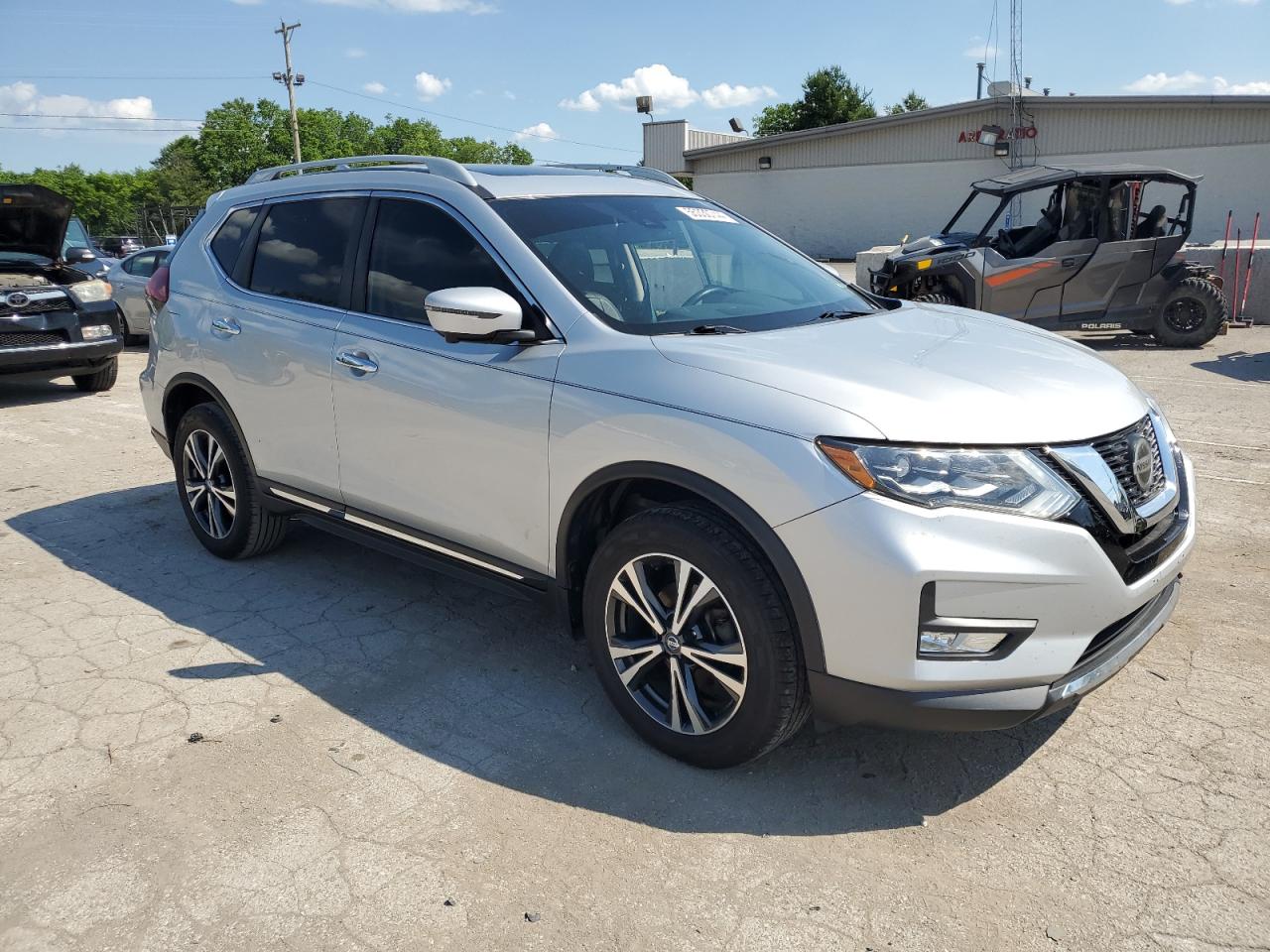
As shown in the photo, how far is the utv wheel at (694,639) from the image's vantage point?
2.81 metres

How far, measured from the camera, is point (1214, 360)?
10.9 meters

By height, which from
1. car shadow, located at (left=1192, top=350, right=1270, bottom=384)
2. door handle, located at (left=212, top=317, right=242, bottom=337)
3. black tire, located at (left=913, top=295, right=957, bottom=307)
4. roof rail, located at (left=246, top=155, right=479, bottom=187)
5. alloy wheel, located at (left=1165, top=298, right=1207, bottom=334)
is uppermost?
roof rail, located at (left=246, top=155, right=479, bottom=187)

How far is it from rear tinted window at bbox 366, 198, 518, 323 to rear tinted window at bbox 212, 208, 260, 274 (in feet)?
3.64

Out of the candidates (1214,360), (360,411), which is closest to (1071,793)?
(360,411)

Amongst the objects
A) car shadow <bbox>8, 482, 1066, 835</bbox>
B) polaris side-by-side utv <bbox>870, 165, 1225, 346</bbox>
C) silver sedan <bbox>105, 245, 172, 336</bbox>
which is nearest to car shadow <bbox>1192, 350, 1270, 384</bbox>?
polaris side-by-side utv <bbox>870, 165, 1225, 346</bbox>

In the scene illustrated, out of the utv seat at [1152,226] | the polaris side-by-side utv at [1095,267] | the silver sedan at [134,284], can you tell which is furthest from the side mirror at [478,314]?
the silver sedan at [134,284]

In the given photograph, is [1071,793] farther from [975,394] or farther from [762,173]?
[762,173]

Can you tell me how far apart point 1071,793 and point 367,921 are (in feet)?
6.64

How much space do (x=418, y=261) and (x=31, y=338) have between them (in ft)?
25.0

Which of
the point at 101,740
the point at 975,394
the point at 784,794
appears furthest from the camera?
the point at 101,740

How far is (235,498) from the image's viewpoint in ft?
16.0

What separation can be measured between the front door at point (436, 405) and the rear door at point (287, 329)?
148 millimetres

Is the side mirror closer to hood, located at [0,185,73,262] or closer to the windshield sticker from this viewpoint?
the windshield sticker

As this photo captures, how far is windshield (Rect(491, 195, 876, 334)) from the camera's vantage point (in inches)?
137
